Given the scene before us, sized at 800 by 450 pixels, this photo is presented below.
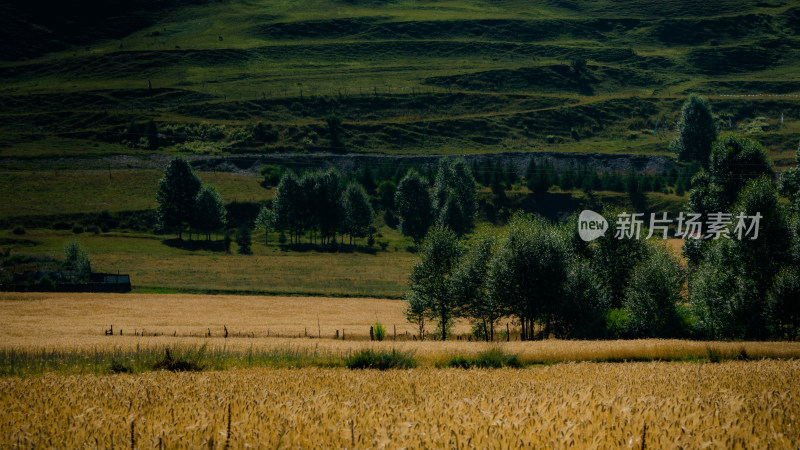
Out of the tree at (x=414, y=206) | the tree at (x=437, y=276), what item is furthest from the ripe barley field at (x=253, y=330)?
the tree at (x=414, y=206)

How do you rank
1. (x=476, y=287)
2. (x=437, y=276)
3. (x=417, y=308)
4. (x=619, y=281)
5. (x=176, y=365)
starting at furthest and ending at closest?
(x=437, y=276) → (x=619, y=281) → (x=417, y=308) → (x=476, y=287) → (x=176, y=365)

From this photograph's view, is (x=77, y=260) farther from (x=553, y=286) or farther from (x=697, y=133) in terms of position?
(x=697, y=133)

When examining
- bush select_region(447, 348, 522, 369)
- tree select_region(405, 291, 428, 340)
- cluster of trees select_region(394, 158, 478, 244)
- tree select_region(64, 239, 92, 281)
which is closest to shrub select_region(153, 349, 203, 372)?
bush select_region(447, 348, 522, 369)

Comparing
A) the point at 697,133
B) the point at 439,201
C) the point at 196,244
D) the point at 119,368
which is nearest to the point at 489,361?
the point at 119,368

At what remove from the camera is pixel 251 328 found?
189ft

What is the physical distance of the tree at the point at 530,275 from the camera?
54656mm

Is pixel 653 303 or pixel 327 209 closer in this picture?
pixel 653 303

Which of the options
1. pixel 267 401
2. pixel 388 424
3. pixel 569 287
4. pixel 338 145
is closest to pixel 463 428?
pixel 388 424

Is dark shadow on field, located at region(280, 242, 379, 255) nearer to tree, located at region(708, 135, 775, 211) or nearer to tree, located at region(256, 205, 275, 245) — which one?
tree, located at region(256, 205, 275, 245)

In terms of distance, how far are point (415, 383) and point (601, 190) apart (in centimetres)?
13453

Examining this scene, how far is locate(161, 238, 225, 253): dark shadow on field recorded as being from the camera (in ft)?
381

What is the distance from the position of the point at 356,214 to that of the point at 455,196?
2308 centimetres

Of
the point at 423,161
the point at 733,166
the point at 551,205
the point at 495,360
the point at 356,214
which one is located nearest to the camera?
the point at 495,360

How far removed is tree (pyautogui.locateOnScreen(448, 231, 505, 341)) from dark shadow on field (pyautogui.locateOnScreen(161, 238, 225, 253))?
68432 mm
